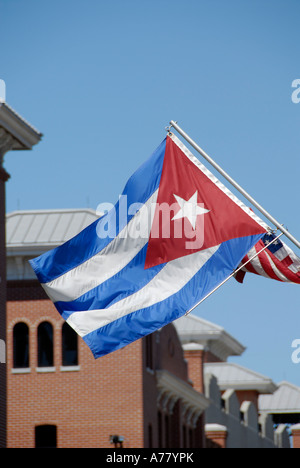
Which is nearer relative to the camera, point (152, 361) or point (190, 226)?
point (190, 226)

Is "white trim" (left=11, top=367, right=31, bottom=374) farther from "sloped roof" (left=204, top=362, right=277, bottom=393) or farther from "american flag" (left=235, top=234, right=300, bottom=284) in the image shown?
"american flag" (left=235, top=234, right=300, bottom=284)

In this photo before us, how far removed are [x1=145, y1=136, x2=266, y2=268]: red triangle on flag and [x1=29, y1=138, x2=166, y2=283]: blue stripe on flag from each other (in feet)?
0.44

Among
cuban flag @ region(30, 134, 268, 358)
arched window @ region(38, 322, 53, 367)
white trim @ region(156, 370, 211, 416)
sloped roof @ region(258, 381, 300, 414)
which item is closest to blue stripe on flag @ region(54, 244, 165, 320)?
cuban flag @ region(30, 134, 268, 358)

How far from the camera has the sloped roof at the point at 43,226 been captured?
3759 centimetres

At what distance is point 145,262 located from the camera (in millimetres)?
13656

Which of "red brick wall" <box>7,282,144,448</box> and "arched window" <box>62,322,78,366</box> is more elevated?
"arched window" <box>62,322,78,366</box>

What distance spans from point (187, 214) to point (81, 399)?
2371 centimetres

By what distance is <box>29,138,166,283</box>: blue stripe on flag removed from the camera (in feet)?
45.2

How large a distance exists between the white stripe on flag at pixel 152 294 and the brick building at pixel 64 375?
819 inches

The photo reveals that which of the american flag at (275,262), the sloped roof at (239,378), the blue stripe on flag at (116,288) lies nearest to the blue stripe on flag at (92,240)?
the blue stripe on flag at (116,288)

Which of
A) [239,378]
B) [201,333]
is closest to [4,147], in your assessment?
[239,378]

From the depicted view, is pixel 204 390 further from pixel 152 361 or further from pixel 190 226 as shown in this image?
pixel 190 226
